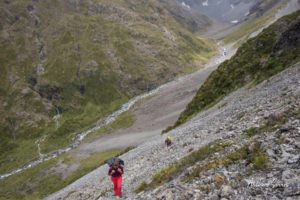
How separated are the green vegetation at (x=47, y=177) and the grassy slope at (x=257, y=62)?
39109 millimetres

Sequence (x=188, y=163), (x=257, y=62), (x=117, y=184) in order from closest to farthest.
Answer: (x=188, y=163)
(x=117, y=184)
(x=257, y=62)

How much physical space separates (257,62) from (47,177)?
2920 inches

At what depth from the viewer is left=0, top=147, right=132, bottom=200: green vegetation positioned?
104m

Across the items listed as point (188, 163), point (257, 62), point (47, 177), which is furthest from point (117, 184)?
point (47, 177)

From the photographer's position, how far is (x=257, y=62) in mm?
63812

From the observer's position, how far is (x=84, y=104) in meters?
196

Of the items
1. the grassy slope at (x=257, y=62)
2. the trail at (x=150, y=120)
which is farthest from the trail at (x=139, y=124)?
the grassy slope at (x=257, y=62)

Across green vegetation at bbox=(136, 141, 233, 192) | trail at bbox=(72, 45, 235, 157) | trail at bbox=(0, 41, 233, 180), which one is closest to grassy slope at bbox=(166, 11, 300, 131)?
green vegetation at bbox=(136, 141, 233, 192)

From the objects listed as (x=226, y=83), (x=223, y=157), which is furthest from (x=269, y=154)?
(x=226, y=83)

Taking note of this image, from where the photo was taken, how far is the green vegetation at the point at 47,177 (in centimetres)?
10419

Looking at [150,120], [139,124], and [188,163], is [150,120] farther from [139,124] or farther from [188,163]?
[188,163]

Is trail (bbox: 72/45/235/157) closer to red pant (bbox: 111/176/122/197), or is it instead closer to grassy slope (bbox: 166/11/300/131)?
grassy slope (bbox: 166/11/300/131)

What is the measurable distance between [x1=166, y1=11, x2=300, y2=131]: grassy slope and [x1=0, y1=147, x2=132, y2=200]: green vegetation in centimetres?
3911

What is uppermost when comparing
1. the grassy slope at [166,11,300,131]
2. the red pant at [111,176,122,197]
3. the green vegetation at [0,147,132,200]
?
the grassy slope at [166,11,300,131]
